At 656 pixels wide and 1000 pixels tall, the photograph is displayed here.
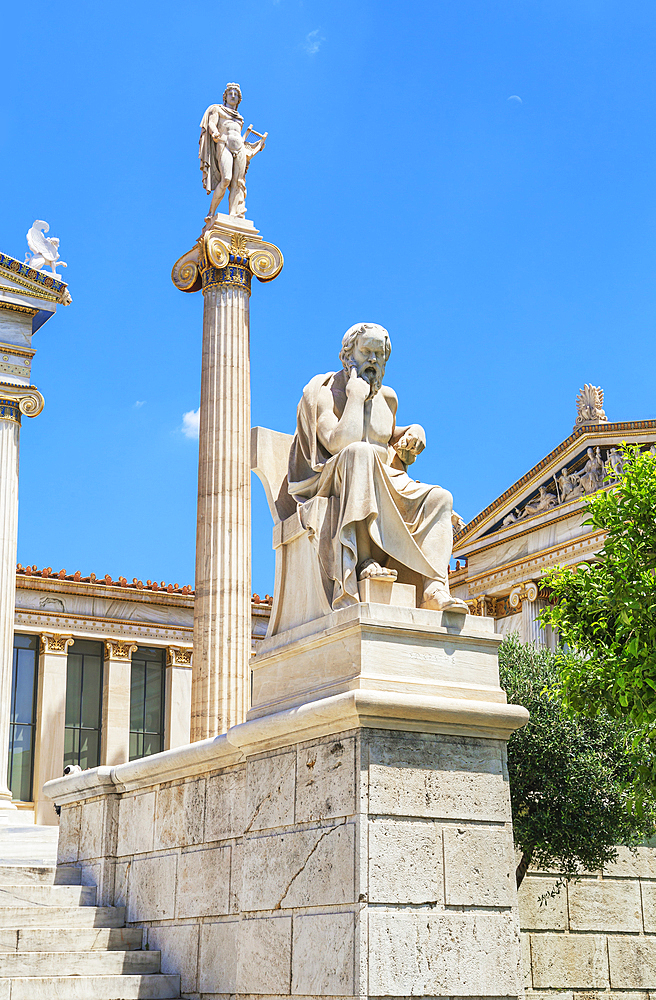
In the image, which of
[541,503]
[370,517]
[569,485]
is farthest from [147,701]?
[370,517]

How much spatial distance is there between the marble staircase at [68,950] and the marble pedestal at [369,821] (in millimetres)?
684

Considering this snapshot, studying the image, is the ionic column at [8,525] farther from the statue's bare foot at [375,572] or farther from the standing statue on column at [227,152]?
the statue's bare foot at [375,572]

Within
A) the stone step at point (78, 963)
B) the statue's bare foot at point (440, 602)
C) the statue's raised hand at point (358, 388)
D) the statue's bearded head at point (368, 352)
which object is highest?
the statue's bearded head at point (368, 352)

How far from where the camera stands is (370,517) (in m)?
8.08

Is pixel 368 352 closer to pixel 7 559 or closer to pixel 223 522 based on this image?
pixel 223 522

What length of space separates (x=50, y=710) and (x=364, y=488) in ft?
83.7

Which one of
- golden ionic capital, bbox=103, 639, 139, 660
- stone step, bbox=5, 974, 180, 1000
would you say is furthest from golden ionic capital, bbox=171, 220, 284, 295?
stone step, bbox=5, 974, 180, 1000

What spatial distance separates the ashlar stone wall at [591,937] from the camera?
11.2 meters

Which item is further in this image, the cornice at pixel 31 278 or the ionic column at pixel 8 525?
the cornice at pixel 31 278

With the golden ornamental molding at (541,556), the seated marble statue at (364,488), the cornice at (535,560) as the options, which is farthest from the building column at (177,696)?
the seated marble statue at (364,488)

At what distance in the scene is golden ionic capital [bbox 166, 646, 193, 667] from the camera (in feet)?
112

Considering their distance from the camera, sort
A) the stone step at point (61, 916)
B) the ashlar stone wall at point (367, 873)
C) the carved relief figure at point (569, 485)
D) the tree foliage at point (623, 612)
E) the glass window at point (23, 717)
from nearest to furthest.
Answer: the ashlar stone wall at point (367, 873)
the stone step at point (61, 916)
the tree foliage at point (623, 612)
the glass window at point (23, 717)
the carved relief figure at point (569, 485)

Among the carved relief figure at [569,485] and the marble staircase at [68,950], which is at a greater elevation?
the carved relief figure at [569,485]

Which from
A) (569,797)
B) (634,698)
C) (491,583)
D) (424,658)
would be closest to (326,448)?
(424,658)
